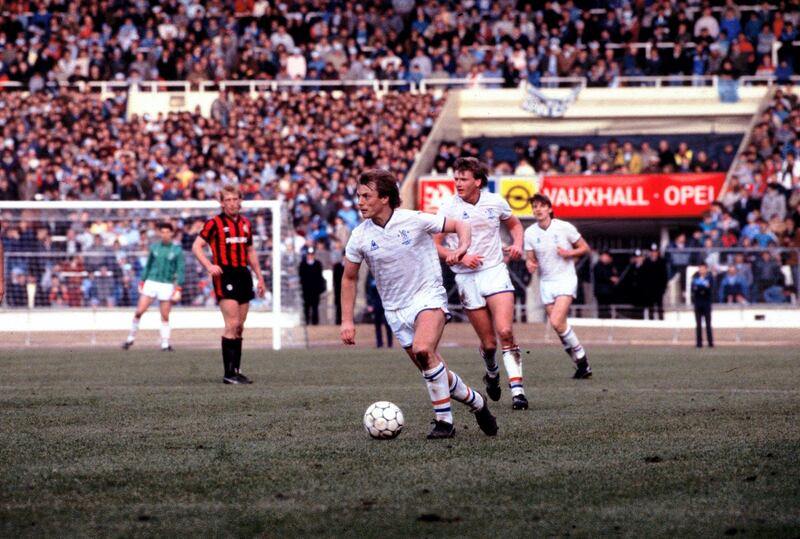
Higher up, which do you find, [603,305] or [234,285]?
[234,285]

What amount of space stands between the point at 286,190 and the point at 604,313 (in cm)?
857

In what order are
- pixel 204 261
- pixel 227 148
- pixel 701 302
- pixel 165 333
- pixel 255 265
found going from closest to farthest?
pixel 204 261
pixel 255 265
pixel 165 333
pixel 701 302
pixel 227 148

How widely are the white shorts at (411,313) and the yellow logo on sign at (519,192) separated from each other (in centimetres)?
2207

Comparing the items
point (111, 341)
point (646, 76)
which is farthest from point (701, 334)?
point (646, 76)

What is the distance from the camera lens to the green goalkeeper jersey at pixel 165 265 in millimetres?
23562

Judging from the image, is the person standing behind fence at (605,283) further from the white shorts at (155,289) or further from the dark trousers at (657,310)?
the white shorts at (155,289)

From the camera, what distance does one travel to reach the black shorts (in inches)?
620

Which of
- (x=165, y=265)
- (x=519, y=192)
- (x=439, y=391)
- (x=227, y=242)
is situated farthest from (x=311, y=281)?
(x=439, y=391)

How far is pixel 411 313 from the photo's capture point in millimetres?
9766

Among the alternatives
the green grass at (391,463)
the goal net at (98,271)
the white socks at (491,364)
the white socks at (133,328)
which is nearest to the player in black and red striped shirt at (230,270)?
the green grass at (391,463)

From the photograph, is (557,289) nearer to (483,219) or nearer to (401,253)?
(483,219)

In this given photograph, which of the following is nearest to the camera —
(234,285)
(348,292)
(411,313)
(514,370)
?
(411,313)

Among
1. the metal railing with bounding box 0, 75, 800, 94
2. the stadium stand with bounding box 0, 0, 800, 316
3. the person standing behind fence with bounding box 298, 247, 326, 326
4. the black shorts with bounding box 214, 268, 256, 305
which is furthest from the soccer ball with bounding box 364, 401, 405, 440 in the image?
the metal railing with bounding box 0, 75, 800, 94

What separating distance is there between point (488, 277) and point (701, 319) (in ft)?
46.0
